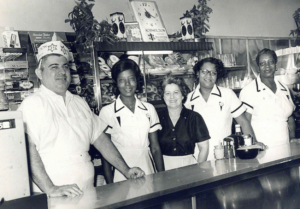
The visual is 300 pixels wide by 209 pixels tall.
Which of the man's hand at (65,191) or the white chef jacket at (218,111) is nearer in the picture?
the man's hand at (65,191)

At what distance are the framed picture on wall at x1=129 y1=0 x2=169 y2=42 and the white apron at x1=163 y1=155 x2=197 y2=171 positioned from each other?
1.68 meters

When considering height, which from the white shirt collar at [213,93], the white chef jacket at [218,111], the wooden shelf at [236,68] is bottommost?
the white chef jacket at [218,111]

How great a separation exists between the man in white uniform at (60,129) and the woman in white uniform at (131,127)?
0.47 meters

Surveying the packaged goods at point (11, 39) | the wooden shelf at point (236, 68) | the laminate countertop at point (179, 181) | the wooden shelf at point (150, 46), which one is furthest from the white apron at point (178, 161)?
the wooden shelf at point (236, 68)

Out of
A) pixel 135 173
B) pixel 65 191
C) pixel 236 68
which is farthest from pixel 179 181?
pixel 236 68

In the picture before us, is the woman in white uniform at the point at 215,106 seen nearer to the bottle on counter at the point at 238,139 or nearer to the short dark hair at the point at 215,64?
the short dark hair at the point at 215,64

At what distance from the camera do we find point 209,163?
2.29 m

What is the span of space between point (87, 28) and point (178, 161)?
165cm

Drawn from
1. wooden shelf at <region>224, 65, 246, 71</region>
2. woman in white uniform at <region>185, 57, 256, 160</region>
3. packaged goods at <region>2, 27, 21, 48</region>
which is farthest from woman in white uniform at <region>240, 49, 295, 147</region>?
packaged goods at <region>2, 27, 21, 48</region>

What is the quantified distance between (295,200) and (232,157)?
520 millimetres

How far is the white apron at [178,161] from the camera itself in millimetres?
2719

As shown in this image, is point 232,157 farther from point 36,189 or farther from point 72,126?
point 36,189

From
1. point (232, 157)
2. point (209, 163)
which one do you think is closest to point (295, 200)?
point (232, 157)

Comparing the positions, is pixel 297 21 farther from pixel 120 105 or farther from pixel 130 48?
pixel 120 105
